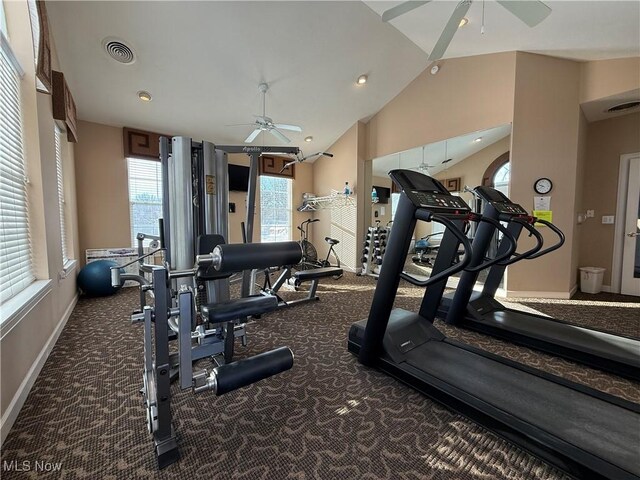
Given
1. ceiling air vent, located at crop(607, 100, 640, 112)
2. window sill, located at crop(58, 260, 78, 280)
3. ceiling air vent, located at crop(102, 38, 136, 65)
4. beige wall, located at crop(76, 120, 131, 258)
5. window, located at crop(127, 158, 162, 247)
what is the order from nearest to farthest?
1. window sill, located at crop(58, 260, 78, 280)
2. ceiling air vent, located at crop(102, 38, 136, 65)
3. ceiling air vent, located at crop(607, 100, 640, 112)
4. beige wall, located at crop(76, 120, 131, 258)
5. window, located at crop(127, 158, 162, 247)

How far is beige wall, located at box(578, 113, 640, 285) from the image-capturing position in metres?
4.25

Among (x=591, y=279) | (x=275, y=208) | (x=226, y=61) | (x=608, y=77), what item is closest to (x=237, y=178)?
(x=275, y=208)

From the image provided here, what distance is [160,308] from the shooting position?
4.33ft

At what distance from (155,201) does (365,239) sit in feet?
13.9

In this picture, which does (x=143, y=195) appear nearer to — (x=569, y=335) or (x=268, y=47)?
(x=268, y=47)

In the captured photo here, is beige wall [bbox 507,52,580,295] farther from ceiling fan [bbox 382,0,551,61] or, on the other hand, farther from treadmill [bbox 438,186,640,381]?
ceiling fan [bbox 382,0,551,61]

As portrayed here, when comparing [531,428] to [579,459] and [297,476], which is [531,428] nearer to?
[579,459]

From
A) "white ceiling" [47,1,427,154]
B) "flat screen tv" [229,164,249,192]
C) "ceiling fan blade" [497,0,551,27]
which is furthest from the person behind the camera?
"flat screen tv" [229,164,249,192]

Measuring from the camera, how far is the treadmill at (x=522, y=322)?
2199 millimetres

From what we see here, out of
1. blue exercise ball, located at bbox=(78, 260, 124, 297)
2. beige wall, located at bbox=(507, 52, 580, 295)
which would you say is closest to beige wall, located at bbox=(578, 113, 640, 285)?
beige wall, located at bbox=(507, 52, 580, 295)

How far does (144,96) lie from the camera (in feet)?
13.6

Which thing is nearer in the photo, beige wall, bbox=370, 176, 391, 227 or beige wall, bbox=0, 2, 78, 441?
Answer: beige wall, bbox=0, 2, 78, 441

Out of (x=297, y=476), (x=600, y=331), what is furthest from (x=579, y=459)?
(x=600, y=331)

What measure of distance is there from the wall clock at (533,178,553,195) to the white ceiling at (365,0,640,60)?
1619mm
